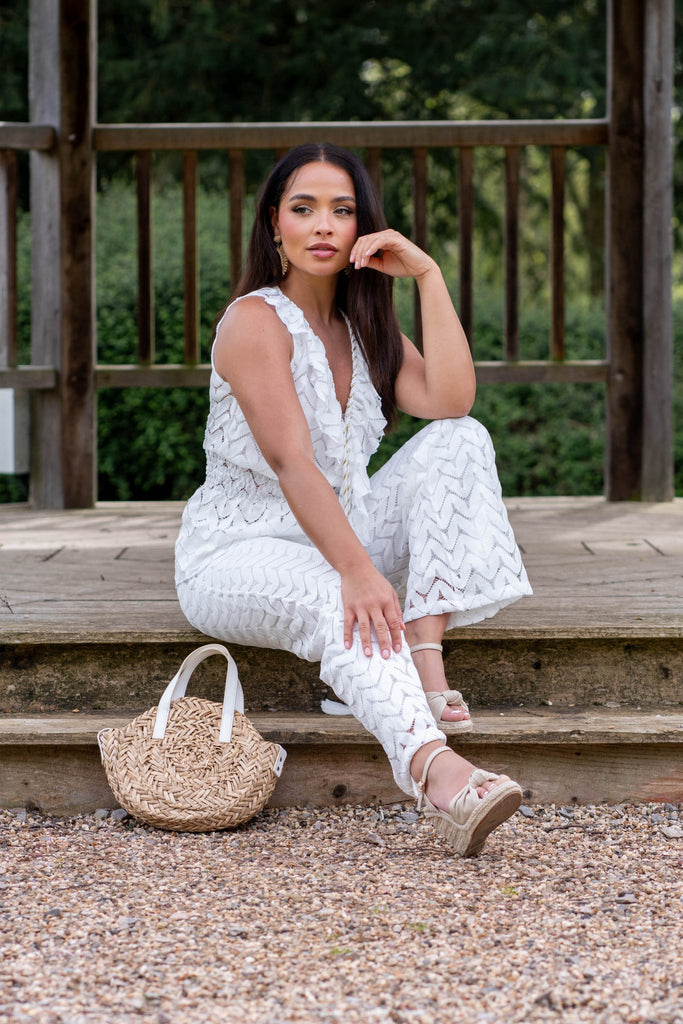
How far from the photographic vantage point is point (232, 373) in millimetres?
2234

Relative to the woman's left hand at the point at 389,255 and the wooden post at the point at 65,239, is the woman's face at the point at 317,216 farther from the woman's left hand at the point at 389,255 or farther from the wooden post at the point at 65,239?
the wooden post at the point at 65,239

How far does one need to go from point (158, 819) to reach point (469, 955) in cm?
65

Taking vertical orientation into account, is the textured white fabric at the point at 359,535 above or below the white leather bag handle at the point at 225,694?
above

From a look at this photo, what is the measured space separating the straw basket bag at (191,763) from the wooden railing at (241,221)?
2.19 meters

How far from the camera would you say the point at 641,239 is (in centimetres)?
421

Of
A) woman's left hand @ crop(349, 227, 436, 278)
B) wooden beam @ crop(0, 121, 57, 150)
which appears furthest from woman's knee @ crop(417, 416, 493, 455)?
wooden beam @ crop(0, 121, 57, 150)

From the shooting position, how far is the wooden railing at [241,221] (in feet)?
13.4

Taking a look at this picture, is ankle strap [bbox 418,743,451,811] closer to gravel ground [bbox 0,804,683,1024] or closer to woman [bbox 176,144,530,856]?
woman [bbox 176,144,530,856]

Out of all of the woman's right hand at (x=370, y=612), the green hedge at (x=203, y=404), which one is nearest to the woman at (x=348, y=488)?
the woman's right hand at (x=370, y=612)

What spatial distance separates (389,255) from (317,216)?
0.55 feet

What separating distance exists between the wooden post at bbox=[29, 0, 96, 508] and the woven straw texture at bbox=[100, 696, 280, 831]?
222 cm

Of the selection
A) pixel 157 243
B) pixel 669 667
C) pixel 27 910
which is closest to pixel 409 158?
pixel 157 243

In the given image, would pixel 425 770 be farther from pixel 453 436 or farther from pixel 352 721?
pixel 453 436

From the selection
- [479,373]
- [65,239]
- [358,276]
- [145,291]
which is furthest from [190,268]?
[358,276]
